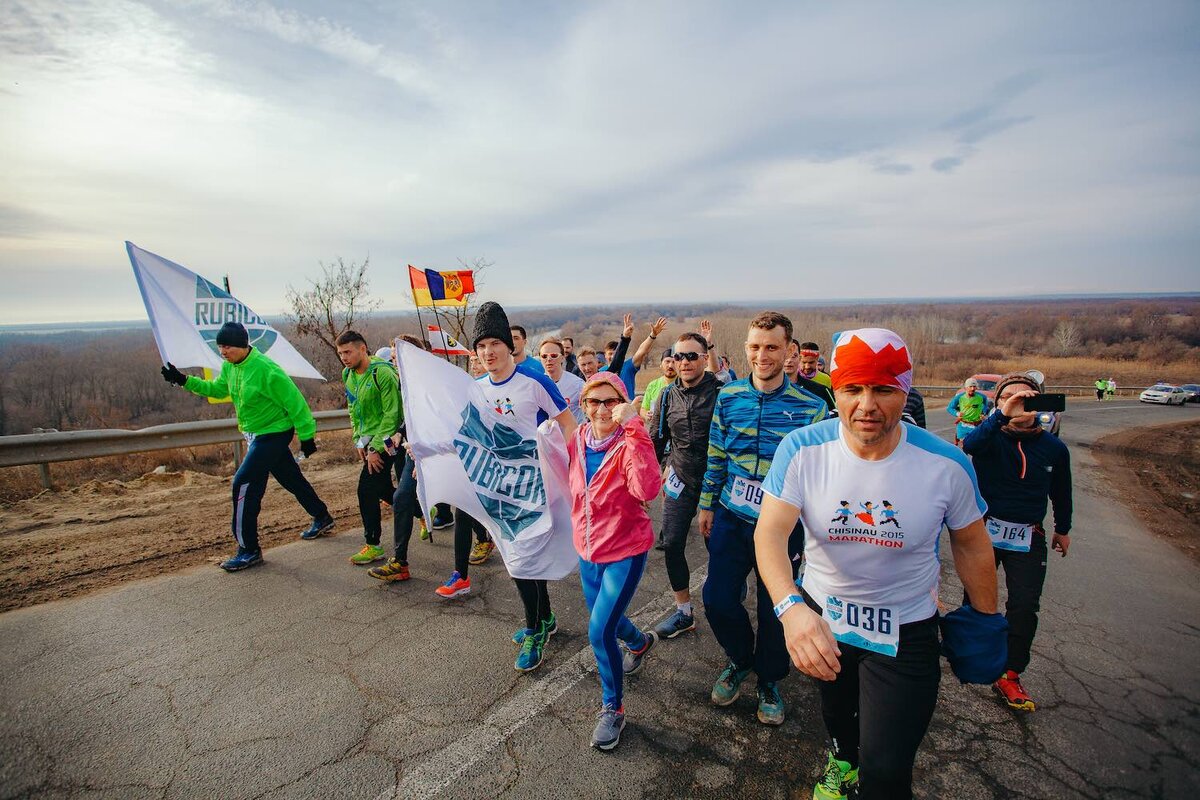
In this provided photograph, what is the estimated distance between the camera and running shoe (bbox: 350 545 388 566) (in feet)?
17.1

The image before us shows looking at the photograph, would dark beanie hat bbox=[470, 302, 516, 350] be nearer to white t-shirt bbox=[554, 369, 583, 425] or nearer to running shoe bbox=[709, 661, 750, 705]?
white t-shirt bbox=[554, 369, 583, 425]

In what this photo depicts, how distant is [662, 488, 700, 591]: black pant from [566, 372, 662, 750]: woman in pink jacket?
977 millimetres

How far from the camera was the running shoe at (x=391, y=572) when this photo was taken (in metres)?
4.86

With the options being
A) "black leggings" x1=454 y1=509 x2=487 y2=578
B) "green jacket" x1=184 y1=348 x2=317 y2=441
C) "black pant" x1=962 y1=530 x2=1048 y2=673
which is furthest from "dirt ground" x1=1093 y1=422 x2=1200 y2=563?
"green jacket" x1=184 y1=348 x2=317 y2=441

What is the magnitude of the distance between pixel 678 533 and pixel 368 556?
315cm

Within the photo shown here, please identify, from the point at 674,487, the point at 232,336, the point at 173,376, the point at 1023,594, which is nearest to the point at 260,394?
the point at 232,336

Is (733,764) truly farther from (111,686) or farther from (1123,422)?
(1123,422)

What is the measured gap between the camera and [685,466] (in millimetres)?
4137

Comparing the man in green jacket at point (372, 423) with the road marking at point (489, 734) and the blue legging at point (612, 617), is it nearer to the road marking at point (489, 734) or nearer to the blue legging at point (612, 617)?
the road marking at point (489, 734)

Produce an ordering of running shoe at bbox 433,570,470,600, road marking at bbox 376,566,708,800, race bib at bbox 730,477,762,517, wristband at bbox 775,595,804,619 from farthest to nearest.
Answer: running shoe at bbox 433,570,470,600 < race bib at bbox 730,477,762,517 < road marking at bbox 376,566,708,800 < wristband at bbox 775,595,804,619

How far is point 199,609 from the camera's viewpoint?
432 centimetres

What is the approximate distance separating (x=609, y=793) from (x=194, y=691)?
2715mm

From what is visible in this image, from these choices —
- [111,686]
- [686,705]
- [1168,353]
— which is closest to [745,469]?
[686,705]

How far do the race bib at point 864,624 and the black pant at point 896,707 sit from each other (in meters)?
0.04
